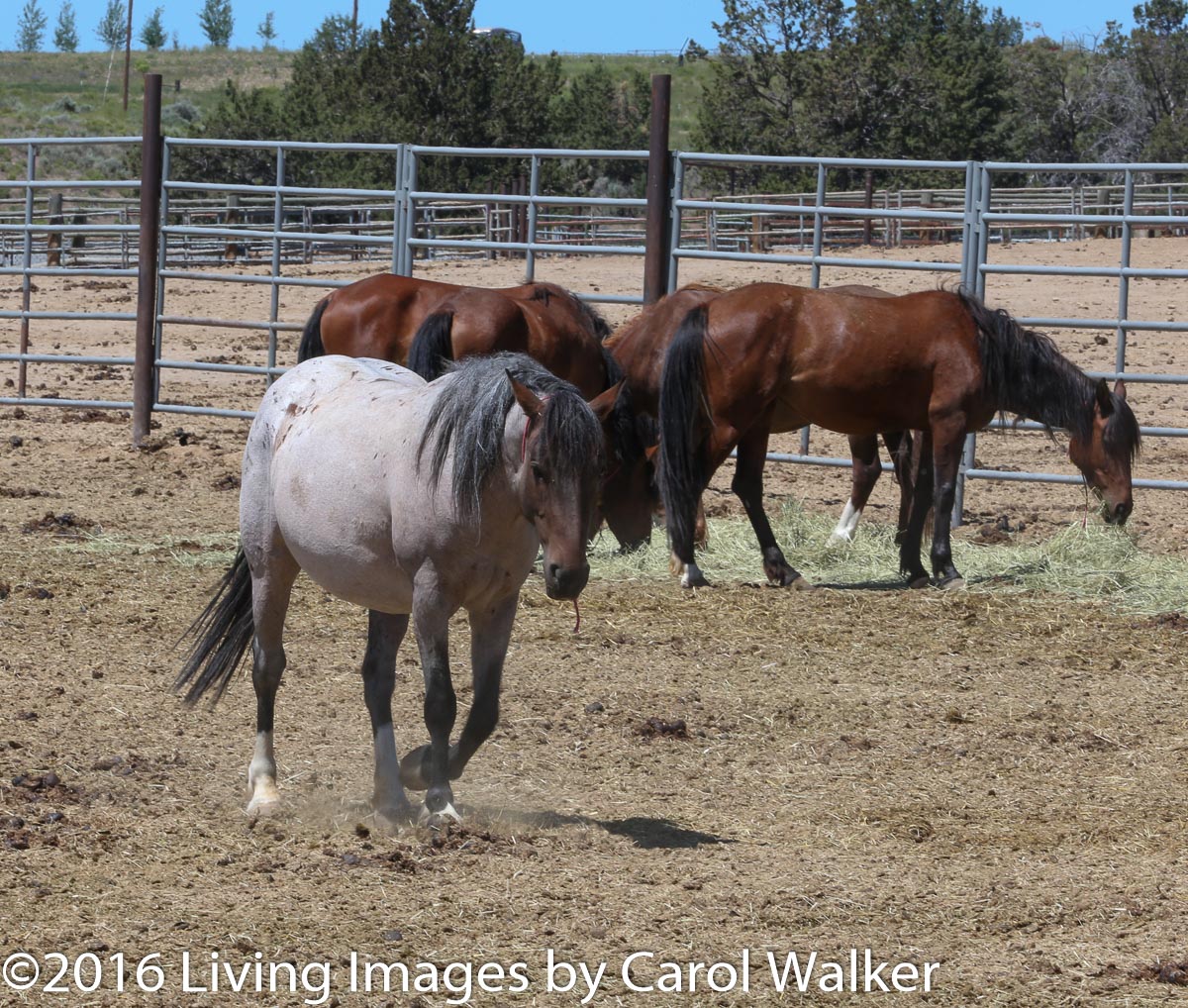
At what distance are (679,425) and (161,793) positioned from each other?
370 cm

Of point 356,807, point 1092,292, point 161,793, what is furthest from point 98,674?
point 1092,292

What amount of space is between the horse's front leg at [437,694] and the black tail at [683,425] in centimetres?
330

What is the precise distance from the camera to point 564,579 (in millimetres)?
3820

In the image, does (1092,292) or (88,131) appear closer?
(1092,292)


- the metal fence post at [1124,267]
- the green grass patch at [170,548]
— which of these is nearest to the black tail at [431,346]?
the green grass patch at [170,548]

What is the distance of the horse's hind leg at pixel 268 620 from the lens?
14.7ft

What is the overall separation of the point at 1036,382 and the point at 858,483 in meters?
1.19

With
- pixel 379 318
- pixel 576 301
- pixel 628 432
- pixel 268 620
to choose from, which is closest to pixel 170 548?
pixel 379 318

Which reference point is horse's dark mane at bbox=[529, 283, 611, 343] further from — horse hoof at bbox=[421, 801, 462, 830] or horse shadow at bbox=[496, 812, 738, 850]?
horse hoof at bbox=[421, 801, 462, 830]

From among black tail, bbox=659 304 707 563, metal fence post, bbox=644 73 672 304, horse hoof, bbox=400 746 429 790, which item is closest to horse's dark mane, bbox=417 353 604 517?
horse hoof, bbox=400 746 429 790

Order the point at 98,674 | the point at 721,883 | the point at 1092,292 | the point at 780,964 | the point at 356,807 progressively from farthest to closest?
the point at 1092,292, the point at 98,674, the point at 356,807, the point at 721,883, the point at 780,964

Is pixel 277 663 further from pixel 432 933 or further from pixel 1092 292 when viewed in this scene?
pixel 1092 292

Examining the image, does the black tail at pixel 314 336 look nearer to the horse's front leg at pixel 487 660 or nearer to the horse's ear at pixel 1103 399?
the horse's ear at pixel 1103 399

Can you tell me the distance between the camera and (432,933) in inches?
137
